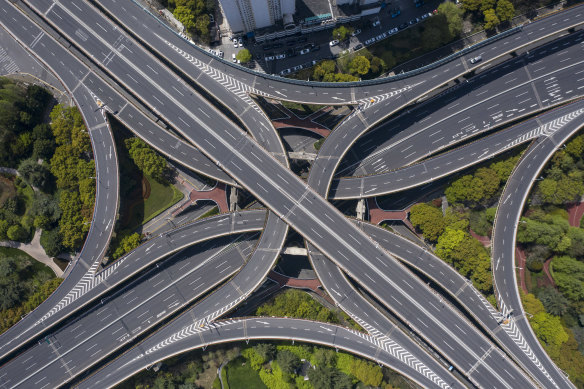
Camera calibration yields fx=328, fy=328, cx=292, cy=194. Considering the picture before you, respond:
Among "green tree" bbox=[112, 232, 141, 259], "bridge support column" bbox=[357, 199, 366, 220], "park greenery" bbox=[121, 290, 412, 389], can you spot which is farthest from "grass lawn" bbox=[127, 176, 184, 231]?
"bridge support column" bbox=[357, 199, 366, 220]

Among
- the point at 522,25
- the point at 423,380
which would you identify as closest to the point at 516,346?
the point at 423,380

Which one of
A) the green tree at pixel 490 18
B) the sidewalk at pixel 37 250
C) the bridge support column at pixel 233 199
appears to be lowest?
the sidewalk at pixel 37 250

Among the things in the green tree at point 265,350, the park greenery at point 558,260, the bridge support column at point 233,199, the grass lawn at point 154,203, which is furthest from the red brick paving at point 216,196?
the park greenery at point 558,260

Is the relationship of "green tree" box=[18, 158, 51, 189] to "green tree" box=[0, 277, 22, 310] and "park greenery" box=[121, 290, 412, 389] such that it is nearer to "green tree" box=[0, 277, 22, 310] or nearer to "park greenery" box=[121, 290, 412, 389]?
"green tree" box=[0, 277, 22, 310]

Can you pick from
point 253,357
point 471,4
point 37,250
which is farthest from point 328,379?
point 471,4

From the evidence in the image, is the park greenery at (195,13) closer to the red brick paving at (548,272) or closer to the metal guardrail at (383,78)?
the metal guardrail at (383,78)

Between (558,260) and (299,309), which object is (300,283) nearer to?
(299,309)

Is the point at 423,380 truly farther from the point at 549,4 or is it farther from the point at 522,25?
the point at 549,4
